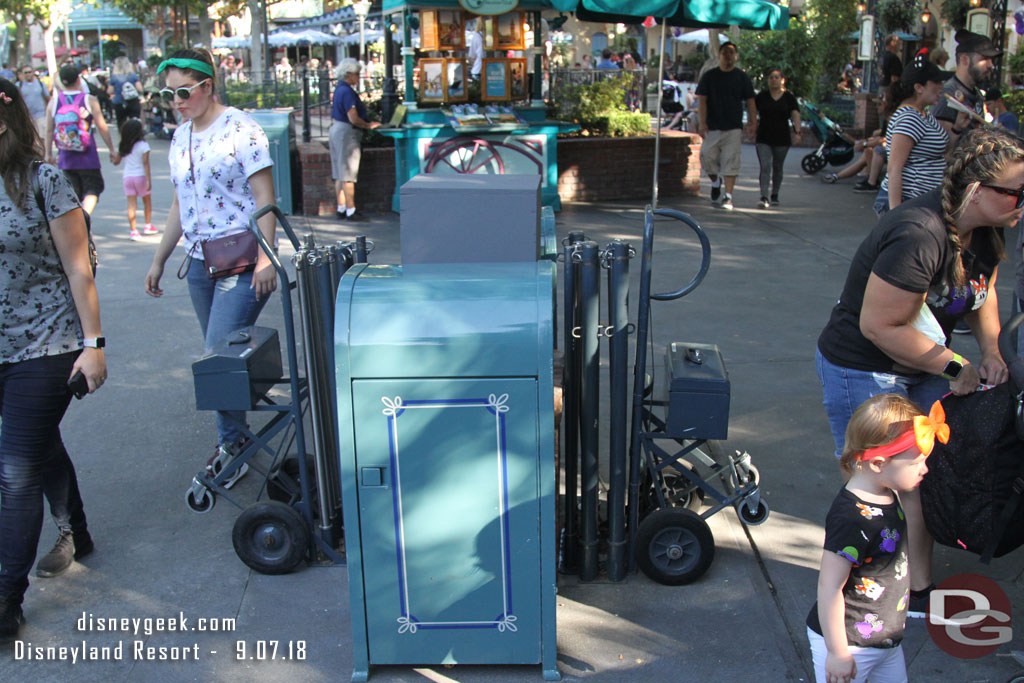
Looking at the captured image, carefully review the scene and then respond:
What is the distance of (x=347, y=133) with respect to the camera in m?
10.7

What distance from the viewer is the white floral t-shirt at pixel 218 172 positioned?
411cm

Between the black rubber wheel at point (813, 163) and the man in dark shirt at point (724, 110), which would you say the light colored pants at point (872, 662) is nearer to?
the man in dark shirt at point (724, 110)

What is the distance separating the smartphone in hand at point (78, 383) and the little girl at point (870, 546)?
8.05ft

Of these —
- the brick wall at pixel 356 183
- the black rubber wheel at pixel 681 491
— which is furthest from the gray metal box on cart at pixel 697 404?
the brick wall at pixel 356 183

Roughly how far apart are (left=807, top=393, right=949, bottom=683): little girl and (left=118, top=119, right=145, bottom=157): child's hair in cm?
881

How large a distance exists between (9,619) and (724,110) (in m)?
9.55

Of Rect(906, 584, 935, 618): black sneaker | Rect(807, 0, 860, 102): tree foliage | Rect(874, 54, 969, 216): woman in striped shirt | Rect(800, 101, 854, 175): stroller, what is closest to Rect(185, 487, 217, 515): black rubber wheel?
Rect(906, 584, 935, 618): black sneaker

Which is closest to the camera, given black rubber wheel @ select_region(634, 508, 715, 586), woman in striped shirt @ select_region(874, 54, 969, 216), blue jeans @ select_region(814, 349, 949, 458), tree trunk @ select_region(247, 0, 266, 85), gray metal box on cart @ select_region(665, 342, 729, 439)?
blue jeans @ select_region(814, 349, 949, 458)

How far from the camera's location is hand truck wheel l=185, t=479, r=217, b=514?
397 centimetres

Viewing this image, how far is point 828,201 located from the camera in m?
12.1

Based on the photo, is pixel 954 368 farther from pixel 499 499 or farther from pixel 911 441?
pixel 499 499

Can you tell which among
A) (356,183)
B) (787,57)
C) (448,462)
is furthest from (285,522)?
(787,57)

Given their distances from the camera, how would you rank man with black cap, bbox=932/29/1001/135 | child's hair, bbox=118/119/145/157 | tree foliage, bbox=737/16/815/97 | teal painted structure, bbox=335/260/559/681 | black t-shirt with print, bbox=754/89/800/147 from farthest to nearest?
1. tree foliage, bbox=737/16/815/97
2. black t-shirt with print, bbox=754/89/800/147
3. child's hair, bbox=118/119/145/157
4. man with black cap, bbox=932/29/1001/135
5. teal painted structure, bbox=335/260/559/681

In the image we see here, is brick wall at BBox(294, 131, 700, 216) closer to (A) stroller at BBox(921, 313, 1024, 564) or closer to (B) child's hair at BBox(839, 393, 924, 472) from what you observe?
(A) stroller at BBox(921, 313, 1024, 564)
